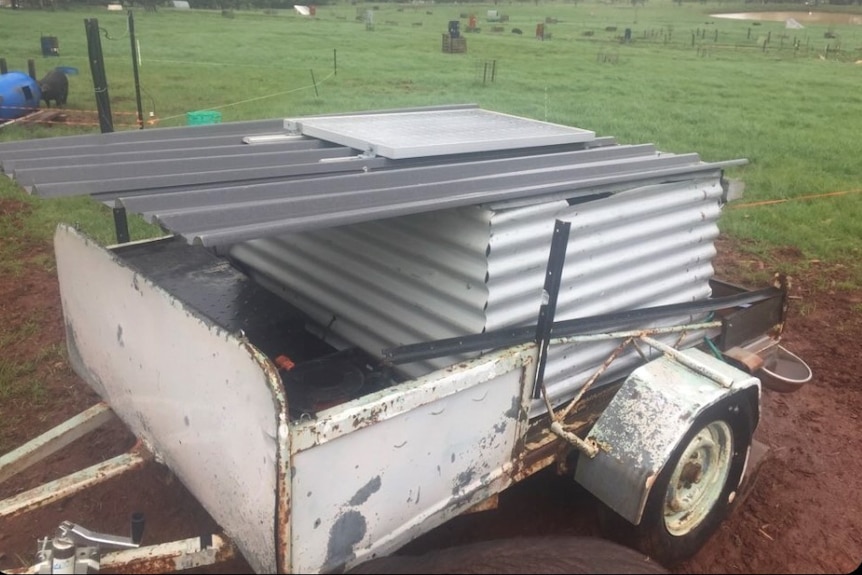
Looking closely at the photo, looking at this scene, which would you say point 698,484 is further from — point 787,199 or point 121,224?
point 787,199

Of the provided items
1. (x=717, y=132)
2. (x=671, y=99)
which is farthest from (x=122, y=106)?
(x=671, y=99)

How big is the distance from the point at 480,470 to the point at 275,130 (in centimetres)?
216

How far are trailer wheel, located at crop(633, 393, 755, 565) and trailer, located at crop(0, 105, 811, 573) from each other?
0.04ft

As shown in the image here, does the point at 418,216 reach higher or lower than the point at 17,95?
higher

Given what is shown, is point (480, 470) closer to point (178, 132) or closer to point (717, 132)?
point (178, 132)

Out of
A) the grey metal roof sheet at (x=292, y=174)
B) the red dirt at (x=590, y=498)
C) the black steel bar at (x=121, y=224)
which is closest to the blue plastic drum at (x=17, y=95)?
the red dirt at (x=590, y=498)

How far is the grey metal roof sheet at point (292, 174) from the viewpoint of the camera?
7.25ft

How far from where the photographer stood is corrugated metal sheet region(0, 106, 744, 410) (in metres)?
2.39

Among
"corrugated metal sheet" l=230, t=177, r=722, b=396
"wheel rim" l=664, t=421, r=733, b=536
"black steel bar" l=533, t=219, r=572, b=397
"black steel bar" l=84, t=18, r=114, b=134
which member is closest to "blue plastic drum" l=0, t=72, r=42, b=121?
"black steel bar" l=84, t=18, r=114, b=134

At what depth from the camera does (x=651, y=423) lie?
9.21 feet

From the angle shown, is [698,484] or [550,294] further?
[698,484]

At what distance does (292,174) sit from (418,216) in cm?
51

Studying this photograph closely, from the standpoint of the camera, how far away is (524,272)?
2824mm

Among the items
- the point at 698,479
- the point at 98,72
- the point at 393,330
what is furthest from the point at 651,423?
the point at 98,72
